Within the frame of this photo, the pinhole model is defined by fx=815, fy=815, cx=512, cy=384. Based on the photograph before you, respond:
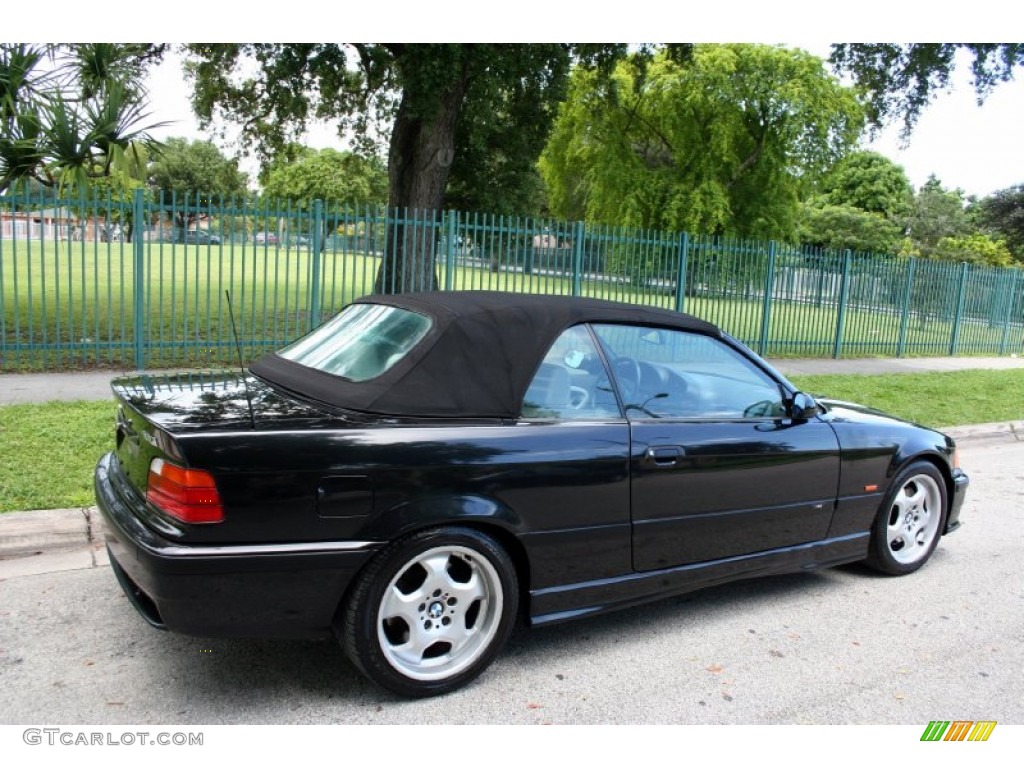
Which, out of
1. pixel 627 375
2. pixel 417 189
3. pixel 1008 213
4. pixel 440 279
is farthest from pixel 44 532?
pixel 1008 213

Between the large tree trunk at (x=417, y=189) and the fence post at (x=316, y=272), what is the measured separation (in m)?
0.98

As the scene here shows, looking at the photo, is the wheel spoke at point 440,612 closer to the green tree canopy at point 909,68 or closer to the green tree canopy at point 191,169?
the green tree canopy at point 909,68

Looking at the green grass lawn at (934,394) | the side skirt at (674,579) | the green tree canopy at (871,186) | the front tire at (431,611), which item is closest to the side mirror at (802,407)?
the side skirt at (674,579)

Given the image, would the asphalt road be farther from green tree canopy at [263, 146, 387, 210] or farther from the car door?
green tree canopy at [263, 146, 387, 210]

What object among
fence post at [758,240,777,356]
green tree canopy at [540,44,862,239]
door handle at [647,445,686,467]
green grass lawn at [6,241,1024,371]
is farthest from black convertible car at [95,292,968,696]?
green tree canopy at [540,44,862,239]

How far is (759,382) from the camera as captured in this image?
13.7 feet

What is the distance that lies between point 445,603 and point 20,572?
2.57 meters

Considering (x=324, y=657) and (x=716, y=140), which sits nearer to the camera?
(x=324, y=657)

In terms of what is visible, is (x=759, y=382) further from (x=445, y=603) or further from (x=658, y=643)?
(x=445, y=603)

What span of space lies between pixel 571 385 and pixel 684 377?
730mm

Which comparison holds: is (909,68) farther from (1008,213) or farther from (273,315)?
(1008,213)

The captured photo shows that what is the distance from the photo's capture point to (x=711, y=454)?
3.73 metres

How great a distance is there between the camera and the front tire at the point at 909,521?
459 cm

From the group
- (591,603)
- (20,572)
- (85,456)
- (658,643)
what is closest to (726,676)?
(658,643)
